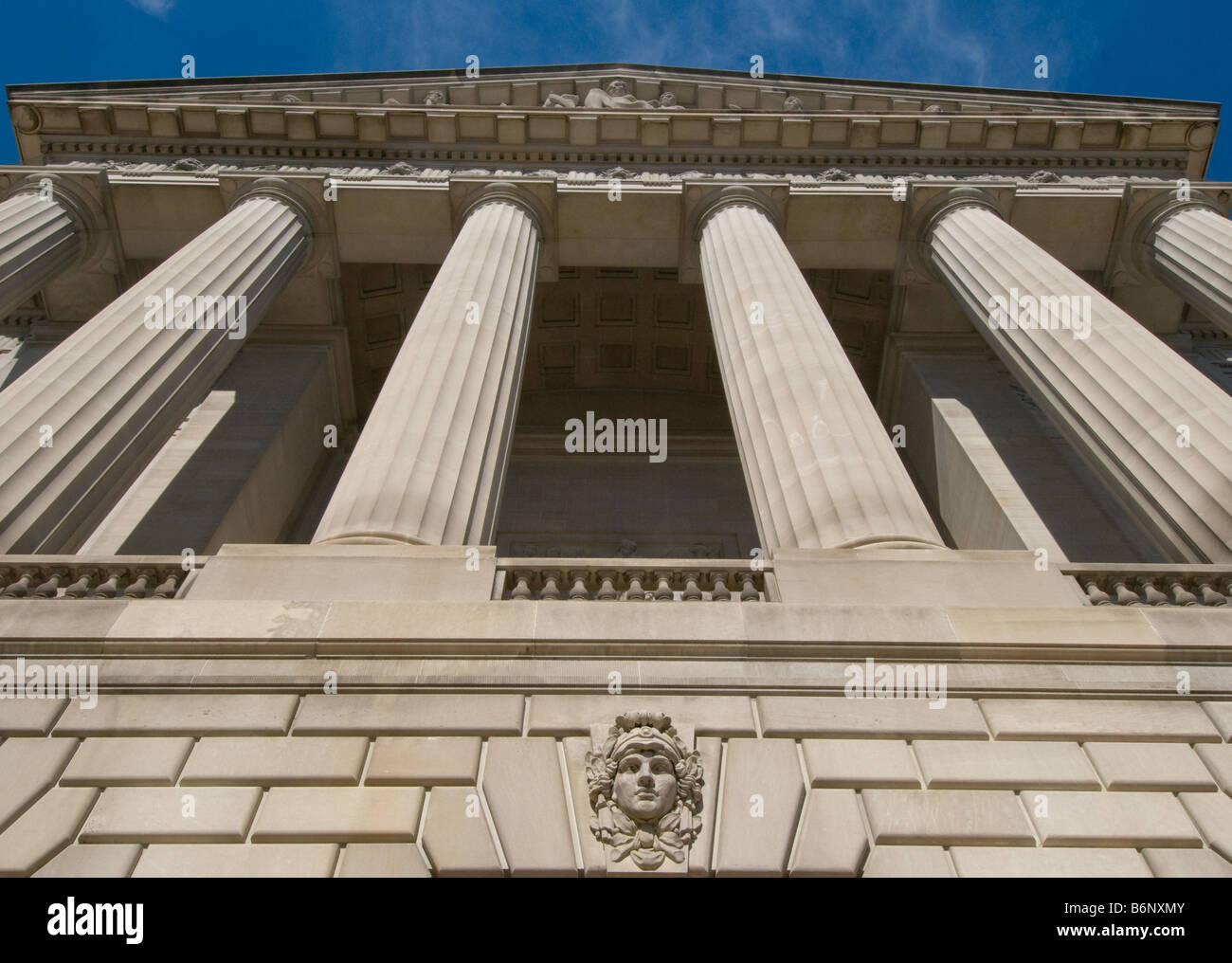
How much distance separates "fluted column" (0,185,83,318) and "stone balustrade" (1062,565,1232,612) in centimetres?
2006

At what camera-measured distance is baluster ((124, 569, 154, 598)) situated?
36.6 ft

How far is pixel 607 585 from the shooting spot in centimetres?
1151

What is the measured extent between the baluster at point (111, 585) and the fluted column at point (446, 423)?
2319 mm

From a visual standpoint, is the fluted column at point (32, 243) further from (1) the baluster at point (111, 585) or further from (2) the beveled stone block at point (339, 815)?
(2) the beveled stone block at point (339, 815)

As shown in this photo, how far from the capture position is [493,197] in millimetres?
23219

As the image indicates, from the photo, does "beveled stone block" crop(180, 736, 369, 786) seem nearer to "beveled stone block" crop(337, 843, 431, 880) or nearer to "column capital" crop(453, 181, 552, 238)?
"beveled stone block" crop(337, 843, 431, 880)

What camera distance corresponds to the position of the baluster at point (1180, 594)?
1159 cm

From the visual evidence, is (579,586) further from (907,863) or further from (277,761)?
(907,863)

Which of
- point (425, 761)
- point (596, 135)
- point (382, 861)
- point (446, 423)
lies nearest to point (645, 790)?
point (425, 761)

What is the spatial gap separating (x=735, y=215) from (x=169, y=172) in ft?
46.5

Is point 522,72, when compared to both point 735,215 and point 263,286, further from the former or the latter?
point 263,286

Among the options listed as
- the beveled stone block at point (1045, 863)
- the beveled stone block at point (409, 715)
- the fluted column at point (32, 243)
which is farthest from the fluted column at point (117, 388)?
the beveled stone block at point (1045, 863)

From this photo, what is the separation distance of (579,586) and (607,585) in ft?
1.09
